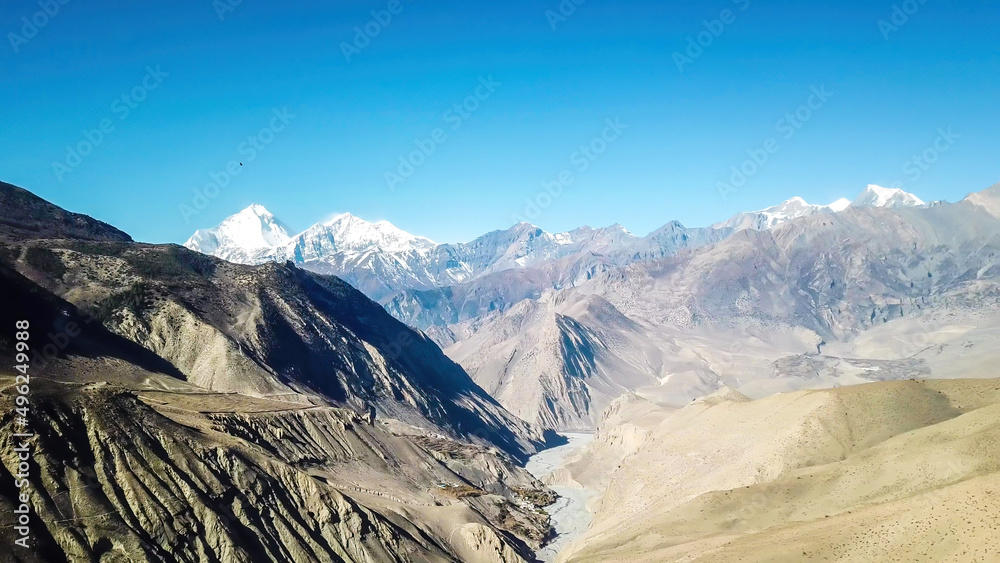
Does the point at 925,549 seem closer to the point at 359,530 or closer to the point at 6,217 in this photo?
the point at 359,530

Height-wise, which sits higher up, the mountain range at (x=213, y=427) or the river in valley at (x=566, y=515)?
the mountain range at (x=213, y=427)

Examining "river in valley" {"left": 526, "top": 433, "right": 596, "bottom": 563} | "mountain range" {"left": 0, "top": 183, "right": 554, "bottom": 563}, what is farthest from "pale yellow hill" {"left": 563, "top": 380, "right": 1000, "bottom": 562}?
"mountain range" {"left": 0, "top": 183, "right": 554, "bottom": 563}

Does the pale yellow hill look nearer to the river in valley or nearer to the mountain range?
the river in valley

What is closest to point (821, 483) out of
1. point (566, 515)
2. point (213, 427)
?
point (566, 515)

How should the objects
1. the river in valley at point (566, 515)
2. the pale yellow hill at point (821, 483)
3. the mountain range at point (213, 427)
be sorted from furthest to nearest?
1. the river in valley at point (566, 515)
2. the mountain range at point (213, 427)
3. the pale yellow hill at point (821, 483)

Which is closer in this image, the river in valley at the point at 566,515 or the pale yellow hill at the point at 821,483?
the pale yellow hill at the point at 821,483

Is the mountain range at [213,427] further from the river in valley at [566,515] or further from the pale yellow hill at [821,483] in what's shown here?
the pale yellow hill at [821,483]

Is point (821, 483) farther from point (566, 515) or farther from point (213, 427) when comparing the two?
point (213, 427)

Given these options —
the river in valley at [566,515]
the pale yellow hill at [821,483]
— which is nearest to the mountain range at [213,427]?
the river in valley at [566,515]

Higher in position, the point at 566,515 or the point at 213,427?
the point at 213,427

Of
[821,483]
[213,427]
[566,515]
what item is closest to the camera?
[213,427]

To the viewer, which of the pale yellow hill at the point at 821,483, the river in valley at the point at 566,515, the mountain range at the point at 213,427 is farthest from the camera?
the river in valley at the point at 566,515
